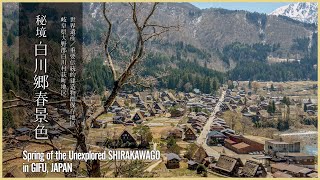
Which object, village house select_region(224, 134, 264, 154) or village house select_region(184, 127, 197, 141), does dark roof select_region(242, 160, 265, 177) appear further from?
village house select_region(184, 127, 197, 141)

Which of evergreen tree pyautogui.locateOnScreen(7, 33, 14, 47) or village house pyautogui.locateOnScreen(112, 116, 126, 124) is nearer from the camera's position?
village house pyautogui.locateOnScreen(112, 116, 126, 124)

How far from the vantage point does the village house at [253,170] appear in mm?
13203

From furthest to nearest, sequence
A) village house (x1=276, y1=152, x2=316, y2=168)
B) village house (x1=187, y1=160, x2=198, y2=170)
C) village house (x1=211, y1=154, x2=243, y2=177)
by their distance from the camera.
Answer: village house (x1=276, y1=152, x2=316, y2=168) → village house (x1=187, y1=160, x2=198, y2=170) → village house (x1=211, y1=154, x2=243, y2=177)

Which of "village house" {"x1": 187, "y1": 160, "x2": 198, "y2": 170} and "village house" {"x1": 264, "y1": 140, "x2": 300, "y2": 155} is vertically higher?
"village house" {"x1": 187, "y1": 160, "x2": 198, "y2": 170}

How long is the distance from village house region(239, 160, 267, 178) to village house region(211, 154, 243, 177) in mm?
282

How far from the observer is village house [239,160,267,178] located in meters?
13.2

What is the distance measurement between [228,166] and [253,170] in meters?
0.92

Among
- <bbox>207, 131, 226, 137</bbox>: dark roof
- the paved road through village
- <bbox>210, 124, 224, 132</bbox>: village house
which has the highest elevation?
<bbox>207, 131, 226, 137</bbox>: dark roof

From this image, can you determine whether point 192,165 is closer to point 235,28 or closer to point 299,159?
point 299,159

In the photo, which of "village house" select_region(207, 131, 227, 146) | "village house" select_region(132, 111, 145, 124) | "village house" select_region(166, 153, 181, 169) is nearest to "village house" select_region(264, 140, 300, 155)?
"village house" select_region(207, 131, 227, 146)

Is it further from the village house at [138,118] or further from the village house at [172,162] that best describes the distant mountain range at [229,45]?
the village house at [172,162]

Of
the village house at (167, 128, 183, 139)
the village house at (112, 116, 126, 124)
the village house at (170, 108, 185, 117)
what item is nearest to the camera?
the village house at (167, 128, 183, 139)

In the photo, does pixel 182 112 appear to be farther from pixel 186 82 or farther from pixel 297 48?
pixel 297 48

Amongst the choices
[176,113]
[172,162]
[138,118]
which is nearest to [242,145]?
[172,162]
